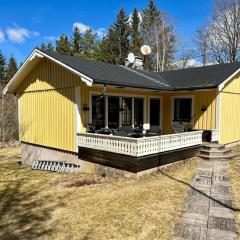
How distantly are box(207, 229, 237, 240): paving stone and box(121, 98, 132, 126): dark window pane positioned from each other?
7.42 meters

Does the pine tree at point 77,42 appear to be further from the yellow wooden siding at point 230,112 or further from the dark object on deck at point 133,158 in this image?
the dark object on deck at point 133,158

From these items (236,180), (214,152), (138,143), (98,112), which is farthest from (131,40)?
(236,180)

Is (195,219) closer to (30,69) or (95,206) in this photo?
(95,206)

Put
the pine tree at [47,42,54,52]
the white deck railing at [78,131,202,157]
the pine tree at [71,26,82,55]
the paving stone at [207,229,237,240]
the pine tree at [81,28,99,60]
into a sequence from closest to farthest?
the paving stone at [207,229,237,240] → the white deck railing at [78,131,202,157] → the pine tree at [81,28,99,60] → the pine tree at [71,26,82,55] → the pine tree at [47,42,54,52]

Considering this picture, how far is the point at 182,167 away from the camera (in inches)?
358

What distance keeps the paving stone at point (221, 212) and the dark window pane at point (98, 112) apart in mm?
6021

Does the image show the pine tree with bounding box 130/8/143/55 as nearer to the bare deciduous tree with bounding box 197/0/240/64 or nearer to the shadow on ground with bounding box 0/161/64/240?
the bare deciduous tree with bounding box 197/0/240/64

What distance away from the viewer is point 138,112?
12.5 metres

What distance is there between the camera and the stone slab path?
4.53 m

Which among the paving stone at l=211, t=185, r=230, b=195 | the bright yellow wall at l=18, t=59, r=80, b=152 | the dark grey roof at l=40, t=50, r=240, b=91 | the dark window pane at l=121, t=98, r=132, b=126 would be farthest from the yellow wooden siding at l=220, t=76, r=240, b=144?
the bright yellow wall at l=18, t=59, r=80, b=152

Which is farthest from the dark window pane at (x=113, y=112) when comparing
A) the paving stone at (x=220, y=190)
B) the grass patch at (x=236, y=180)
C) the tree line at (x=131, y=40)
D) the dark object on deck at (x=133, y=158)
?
the tree line at (x=131, y=40)

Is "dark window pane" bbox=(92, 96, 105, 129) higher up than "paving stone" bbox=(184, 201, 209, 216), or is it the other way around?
"dark window pane" bbox=(92, 96, 105, 129)

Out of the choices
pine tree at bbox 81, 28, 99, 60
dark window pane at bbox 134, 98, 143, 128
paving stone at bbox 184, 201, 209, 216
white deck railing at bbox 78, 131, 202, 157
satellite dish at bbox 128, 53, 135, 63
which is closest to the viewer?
paving stone at bbox 184, 201, 209, 216

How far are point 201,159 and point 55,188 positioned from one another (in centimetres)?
554
